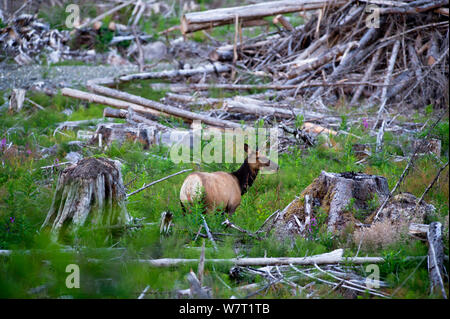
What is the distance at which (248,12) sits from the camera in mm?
12062

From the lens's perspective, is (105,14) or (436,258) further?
(105,14)

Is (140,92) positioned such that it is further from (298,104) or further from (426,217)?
(426,217)

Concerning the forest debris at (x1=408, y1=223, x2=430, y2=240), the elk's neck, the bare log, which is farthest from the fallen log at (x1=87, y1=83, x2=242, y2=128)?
the bare log

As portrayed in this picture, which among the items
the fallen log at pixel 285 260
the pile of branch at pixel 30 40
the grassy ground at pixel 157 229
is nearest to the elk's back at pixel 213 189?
the grassy ground at pixel 157 229

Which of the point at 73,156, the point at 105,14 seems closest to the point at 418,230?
the point at 73,156

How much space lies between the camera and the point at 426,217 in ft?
15.5

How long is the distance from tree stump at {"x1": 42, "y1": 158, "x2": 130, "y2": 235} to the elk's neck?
6.73 feet

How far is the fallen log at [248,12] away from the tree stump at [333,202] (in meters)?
7.80

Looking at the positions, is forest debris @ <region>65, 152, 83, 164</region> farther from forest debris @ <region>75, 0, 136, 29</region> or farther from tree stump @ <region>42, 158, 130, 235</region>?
forest debris @ <region>75, 0, 136, 29</region>

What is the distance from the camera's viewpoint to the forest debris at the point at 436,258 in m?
3.49

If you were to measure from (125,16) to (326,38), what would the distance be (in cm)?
1009

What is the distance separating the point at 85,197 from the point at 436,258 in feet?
10.8

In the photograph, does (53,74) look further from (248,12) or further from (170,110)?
(248,12)

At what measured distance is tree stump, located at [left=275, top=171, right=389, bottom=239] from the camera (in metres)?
5.01
